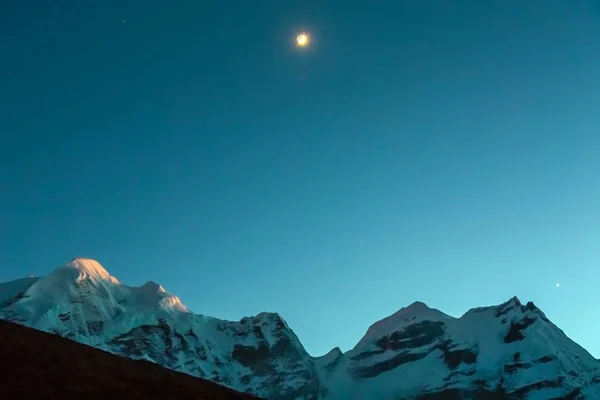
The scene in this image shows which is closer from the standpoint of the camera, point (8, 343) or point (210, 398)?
point (8, 343)

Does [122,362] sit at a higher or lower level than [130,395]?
higher

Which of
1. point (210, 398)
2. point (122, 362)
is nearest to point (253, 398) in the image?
point (210, 398)

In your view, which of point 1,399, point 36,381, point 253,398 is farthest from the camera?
point 253,398

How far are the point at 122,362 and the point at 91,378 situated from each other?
251 cm

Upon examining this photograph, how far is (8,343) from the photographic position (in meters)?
Result: 22.5

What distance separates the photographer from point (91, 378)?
22.4 m

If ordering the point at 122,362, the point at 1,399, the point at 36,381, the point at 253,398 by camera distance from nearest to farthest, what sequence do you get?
the point at 1,399, the point at 36,381, the point at 122,362, the point at 253,398

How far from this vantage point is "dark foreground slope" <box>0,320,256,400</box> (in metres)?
20.7

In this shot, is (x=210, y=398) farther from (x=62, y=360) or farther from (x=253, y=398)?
(x=62, y=360)

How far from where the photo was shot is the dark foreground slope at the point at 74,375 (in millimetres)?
20719

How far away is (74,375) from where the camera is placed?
72.6ft

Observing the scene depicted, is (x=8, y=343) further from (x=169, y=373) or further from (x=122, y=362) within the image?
(x=169, y=373)

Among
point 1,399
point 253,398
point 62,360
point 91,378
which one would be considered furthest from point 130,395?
point 253,398

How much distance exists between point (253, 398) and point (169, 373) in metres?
4.94
